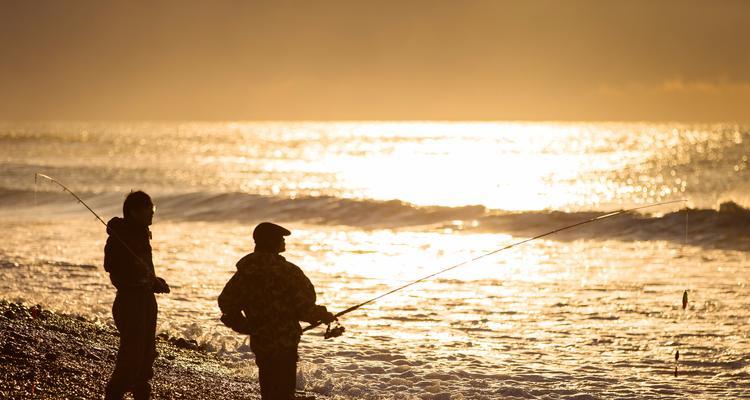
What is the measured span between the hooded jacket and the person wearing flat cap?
881 millimetres

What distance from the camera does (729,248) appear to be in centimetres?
2195

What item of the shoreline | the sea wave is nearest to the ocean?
the sea wave

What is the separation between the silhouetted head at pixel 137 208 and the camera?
6363mm

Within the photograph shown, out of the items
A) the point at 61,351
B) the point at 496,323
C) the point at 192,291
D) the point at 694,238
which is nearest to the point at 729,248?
the point at 694,238

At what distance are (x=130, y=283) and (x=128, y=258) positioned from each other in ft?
0.58

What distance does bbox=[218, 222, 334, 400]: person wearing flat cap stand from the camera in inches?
224

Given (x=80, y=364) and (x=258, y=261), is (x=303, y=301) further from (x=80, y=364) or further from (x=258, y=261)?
(x=80, y=364)

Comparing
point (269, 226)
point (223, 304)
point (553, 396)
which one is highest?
point (269, 226)

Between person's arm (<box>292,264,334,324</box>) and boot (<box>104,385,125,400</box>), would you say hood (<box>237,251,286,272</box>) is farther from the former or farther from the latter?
boot (<box>104,385,125,400</box>)

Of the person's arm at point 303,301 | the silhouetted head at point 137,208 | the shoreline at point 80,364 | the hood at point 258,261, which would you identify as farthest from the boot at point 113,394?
the person's arm at point 303,301

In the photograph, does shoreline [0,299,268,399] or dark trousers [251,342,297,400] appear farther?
shoreline [0,299,268,399]

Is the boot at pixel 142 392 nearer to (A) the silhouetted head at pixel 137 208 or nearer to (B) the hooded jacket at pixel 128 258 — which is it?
(B) the hooded jacket at pixel 128 258

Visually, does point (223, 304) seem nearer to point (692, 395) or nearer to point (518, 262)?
point (692, 395)

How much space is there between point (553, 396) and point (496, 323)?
3.67 m
